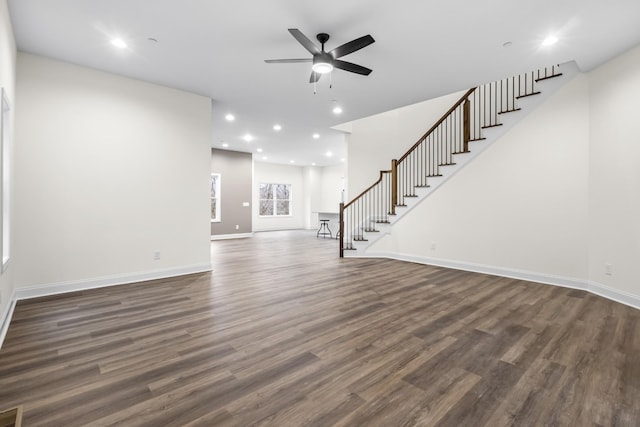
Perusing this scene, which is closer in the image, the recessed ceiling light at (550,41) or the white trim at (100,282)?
the recessed ceiling light at (550,41)

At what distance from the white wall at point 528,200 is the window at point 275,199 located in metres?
8.86

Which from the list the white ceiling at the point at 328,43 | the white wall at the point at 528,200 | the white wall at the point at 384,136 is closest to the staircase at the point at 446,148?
the white wall at the point at 528,200

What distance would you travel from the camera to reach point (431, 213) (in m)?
6.17

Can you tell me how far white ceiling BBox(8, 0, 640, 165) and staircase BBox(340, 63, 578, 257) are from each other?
0.88 metres

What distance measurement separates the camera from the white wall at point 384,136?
6418 millimetres

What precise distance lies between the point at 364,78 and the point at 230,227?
7.79 m

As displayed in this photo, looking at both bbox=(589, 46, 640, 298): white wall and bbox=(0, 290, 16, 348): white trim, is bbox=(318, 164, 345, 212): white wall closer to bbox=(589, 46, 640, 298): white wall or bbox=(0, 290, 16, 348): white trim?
bbox=(589, 46, 640, 298): white wall

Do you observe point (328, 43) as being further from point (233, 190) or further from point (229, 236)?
point (229, 236)

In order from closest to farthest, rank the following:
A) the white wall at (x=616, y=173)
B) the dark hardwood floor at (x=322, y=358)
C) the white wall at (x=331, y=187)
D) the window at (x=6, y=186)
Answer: the dark hardwood floor at (x=322, y=358)
the window at (x=6, y=186)
the white wall at (x=616, y=173)
the white wall at (x=331, y=187)

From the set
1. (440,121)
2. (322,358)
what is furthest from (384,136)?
(322,358)

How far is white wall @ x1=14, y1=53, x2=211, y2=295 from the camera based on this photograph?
3779 millimetres

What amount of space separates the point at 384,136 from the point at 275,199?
301 inches

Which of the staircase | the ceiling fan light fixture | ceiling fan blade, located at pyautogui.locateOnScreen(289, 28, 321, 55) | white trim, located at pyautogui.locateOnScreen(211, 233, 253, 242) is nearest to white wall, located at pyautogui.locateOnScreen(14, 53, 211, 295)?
the ceiling fan light fixture

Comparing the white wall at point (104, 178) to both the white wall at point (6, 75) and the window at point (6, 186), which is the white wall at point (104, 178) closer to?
the white wall at point (6, 75)
